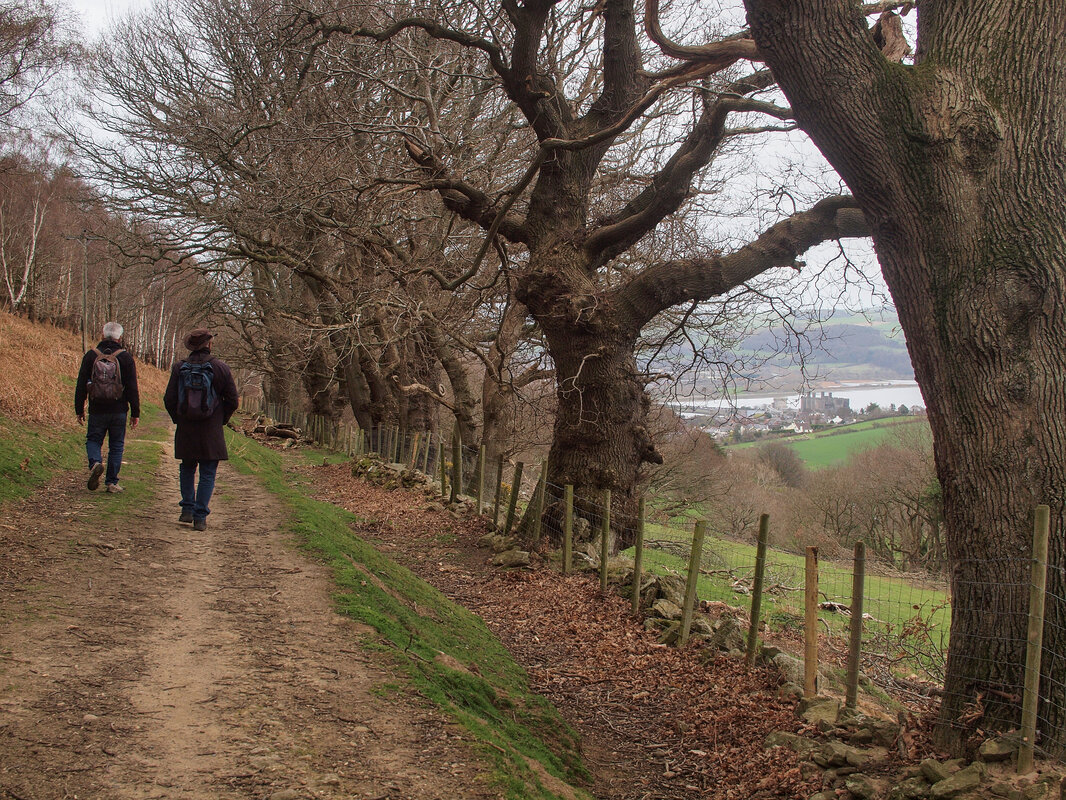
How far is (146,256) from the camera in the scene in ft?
60.5

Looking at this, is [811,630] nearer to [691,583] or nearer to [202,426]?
[691,583]

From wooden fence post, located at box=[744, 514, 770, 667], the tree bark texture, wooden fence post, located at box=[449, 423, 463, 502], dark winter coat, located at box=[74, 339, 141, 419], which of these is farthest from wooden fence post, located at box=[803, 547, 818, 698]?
wooden fence post, located at box=[449, 423, 463, 502]

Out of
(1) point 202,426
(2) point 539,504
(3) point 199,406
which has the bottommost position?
(2) point 539,504

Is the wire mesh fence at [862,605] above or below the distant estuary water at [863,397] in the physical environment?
below

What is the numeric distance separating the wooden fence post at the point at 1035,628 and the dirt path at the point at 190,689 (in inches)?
124

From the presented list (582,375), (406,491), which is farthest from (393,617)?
(406,491)

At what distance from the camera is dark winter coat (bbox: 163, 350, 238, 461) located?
7785 millimetres

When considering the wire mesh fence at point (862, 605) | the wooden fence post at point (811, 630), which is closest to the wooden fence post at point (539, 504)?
the wire mesh fence at point (862, 605)

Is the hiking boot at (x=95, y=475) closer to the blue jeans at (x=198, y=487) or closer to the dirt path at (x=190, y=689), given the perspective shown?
the blue jeans at (x=198, y=487)

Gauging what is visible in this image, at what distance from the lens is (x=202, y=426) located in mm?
7855

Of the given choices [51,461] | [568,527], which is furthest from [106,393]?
[568,527]

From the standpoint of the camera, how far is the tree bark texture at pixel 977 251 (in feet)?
16.1

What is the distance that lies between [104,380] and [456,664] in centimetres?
537

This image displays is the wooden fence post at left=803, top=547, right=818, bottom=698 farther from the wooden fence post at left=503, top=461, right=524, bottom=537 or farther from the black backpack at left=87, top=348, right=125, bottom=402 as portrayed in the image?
the black backpack at left=87, top=348, right=125, bottom=402
